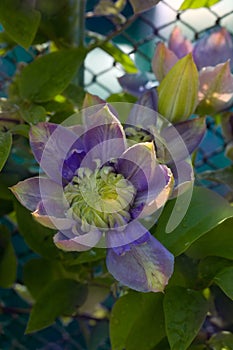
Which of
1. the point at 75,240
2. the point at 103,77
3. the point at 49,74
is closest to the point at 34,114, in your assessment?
the point at 49,74

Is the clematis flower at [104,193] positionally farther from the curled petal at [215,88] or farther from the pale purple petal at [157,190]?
the curled petal at [215,88]

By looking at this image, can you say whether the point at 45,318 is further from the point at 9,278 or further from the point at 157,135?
the point at 157,135

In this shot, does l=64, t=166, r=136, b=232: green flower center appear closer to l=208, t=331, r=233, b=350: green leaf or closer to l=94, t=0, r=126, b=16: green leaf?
l=208, t=331, r=233, b=350: green leaf

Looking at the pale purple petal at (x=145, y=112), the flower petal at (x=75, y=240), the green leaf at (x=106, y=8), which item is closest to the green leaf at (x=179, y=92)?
the pale purple petal at (x=145, y=112)

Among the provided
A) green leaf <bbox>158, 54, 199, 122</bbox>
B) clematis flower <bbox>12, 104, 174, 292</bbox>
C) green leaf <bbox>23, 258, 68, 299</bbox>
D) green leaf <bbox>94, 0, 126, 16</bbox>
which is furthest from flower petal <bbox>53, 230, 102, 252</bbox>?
green leaf <bbox>94, 0, 126, 16</bbox>

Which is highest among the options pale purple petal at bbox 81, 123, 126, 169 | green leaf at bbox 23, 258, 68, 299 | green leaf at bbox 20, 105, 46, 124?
pale purple petal at bbox 81, 123, 126, 169

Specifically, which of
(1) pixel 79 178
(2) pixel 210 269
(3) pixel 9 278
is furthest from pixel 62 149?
(3) pixel 9 278

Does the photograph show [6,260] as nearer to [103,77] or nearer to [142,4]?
[142,4]
